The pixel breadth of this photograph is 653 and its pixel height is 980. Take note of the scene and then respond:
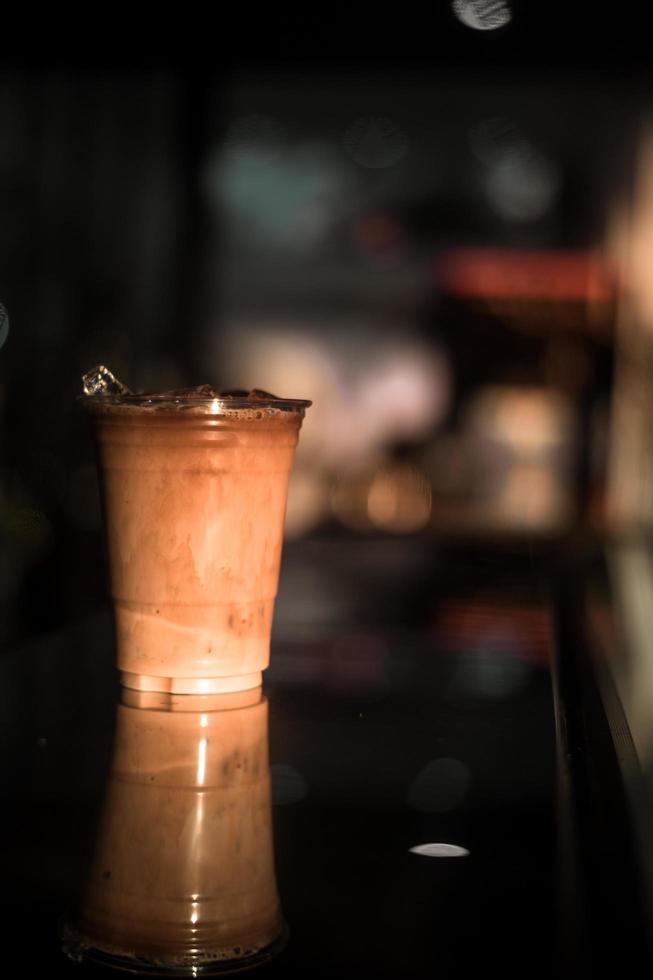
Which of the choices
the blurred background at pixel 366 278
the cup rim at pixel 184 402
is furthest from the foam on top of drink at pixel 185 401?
the blurred background at pixel 366 278

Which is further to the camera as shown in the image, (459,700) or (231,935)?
(459,700)

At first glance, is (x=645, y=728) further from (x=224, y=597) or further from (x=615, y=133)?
(x=615, y=133)

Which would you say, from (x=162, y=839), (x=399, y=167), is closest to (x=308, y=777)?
(x=162, y=839)

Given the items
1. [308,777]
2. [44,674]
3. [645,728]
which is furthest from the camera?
[44,674]

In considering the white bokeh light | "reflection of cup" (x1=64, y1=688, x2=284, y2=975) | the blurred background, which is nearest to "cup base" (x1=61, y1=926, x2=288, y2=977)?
"reflection of cup" (x1=64, y1=688, x2=284, y2=975)

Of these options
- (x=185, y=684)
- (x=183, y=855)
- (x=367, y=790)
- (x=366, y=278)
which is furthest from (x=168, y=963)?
(x=366, y=278)

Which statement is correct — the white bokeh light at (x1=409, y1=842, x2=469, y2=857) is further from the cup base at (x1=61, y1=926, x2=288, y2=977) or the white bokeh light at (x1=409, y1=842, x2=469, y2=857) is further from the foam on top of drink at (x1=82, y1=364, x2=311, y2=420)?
the foam on top of drink at (x1=82, y1=364, x2=311, y2=420)
